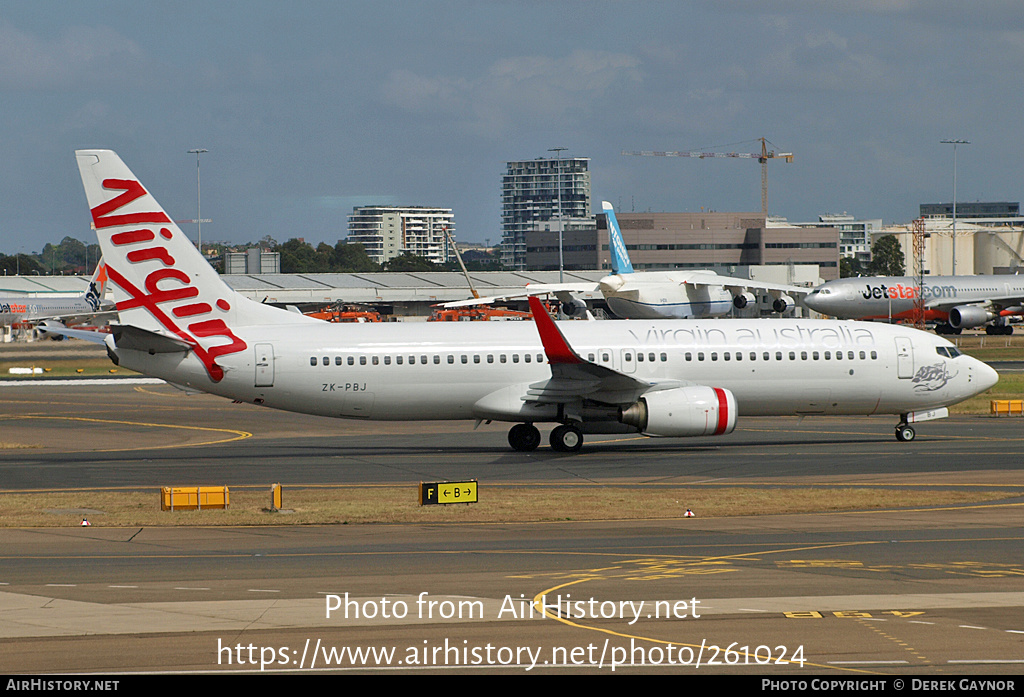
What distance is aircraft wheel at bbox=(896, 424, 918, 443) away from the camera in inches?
1515

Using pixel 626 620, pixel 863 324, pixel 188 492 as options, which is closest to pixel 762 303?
pixel 863 324

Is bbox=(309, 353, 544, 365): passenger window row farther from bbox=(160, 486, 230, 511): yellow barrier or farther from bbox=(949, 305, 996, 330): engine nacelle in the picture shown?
bbox=(949, 305, 996, 330): engine nacelle

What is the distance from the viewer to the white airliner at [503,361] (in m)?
34.7

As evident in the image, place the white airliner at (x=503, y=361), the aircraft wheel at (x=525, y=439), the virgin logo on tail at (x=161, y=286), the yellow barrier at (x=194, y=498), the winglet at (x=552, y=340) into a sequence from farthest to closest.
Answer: the aircraft wheel at (x=525, y=439) → the white airliner at (x=503, y=361) → the winglet at (x=552, y=340) → the virgin logo on tail at (x=161, y=286) → the yellow barrier at (x=194, y=498)

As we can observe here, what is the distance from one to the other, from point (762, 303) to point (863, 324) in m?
91.7

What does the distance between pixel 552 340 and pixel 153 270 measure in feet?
40.4

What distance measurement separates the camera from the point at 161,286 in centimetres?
3488

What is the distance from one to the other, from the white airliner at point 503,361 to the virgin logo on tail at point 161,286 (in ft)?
0.14

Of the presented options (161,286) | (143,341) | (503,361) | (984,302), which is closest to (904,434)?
(503,361)

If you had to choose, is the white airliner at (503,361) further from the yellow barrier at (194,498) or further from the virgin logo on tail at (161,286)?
the yellow barrier at (194,498)

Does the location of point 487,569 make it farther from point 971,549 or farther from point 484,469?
point 484,469

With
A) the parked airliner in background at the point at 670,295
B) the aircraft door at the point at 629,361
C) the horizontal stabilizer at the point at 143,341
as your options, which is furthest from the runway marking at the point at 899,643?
the parked airliner in background at the point at 670,295

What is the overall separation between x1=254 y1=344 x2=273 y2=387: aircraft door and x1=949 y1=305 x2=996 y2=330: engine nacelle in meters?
75.8

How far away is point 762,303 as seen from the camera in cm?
12888
